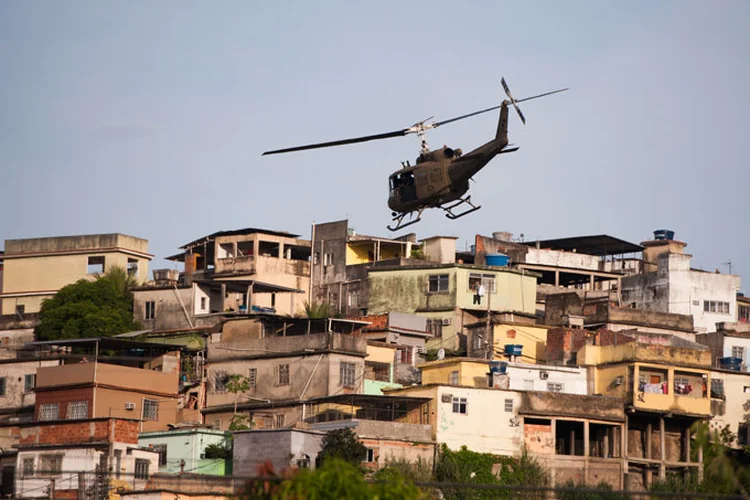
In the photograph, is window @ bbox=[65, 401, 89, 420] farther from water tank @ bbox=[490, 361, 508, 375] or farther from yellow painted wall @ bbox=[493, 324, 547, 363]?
yellow painted wall @ bbox=[493, 324, 547, 363]

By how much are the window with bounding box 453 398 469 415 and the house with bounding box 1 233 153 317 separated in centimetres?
2699

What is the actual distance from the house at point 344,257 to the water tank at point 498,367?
55.3 ft

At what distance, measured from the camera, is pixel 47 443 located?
49.7m

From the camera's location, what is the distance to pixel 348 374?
181ft

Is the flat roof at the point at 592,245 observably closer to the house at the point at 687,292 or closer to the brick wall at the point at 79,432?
the house at the point at 687,292

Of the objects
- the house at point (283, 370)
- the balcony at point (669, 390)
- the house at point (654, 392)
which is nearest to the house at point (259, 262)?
the house at point (283, 370)

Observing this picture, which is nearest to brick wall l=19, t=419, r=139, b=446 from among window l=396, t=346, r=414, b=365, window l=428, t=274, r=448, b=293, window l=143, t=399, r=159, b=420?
window l=143, t=399, r=159, b=420

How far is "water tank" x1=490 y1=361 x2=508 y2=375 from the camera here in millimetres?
54500

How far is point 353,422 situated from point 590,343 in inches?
541

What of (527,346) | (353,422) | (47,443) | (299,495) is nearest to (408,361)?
(527,346)

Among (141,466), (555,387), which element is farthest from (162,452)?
(555,387)

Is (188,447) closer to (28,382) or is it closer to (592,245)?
(28,382)

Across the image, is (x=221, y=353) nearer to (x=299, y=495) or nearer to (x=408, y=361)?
(x=408, y=361)

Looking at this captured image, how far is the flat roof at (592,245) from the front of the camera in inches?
3130
